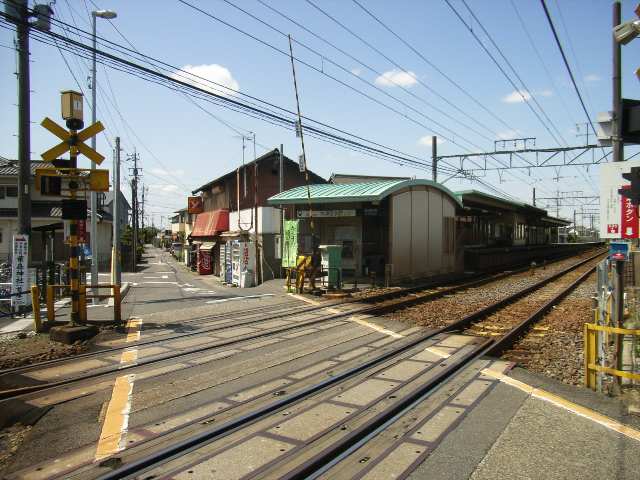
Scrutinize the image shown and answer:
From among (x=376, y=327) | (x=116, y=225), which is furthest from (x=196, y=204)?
(x=376, y=327)

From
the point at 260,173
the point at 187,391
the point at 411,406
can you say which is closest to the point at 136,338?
the point at 187,391

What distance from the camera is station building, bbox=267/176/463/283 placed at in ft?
65.2

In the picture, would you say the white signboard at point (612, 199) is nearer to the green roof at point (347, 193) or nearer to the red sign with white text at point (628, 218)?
the red sign with white text at point (628, 218)

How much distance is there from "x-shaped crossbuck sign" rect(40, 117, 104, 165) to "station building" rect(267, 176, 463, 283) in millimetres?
10448

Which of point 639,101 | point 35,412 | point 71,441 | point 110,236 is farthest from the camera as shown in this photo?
point 110,236

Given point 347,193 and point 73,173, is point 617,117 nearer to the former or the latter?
point 73,173

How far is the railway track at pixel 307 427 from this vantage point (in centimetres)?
422

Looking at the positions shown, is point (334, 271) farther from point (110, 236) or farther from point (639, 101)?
point (110, 236)

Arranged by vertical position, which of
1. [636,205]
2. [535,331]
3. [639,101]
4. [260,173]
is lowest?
[535,331]

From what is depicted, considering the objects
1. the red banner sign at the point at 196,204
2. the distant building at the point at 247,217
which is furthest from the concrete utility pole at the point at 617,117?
the red banner sign at the point at 196,204

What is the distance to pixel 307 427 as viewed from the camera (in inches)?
202

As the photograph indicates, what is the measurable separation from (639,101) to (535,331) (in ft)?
19.0

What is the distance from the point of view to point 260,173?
29.1m

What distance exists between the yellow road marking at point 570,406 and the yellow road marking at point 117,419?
15.5 ft
